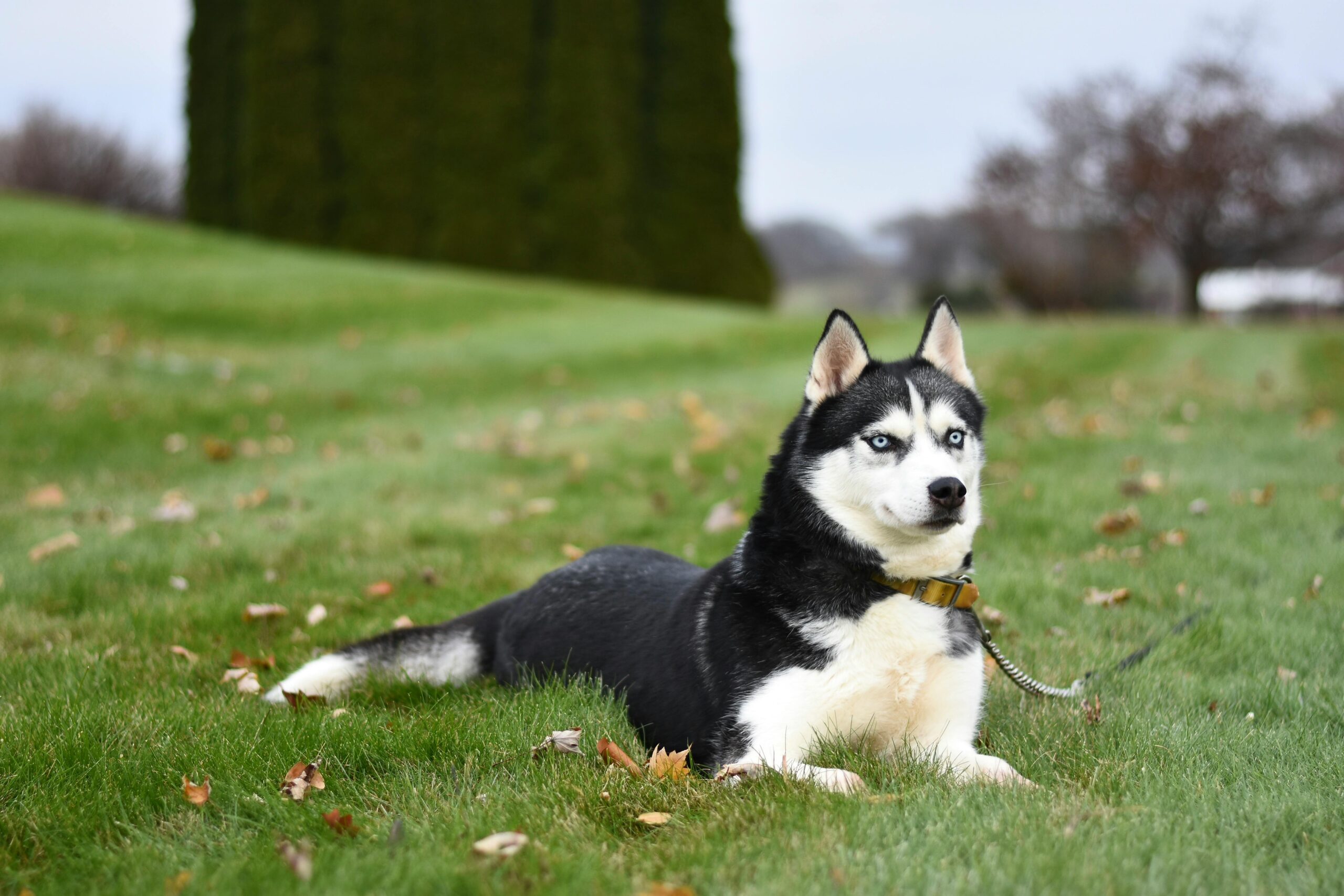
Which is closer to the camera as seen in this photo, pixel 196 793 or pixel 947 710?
pixel 196 793

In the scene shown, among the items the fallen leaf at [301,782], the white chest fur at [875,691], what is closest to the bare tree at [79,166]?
the fallen leaf at [301,782]

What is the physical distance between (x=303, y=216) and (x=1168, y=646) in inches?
1062

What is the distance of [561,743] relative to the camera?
3.19 meters

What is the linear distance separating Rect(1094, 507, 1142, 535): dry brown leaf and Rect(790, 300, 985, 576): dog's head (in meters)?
2.85

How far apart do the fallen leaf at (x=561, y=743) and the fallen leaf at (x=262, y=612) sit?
7.54ft

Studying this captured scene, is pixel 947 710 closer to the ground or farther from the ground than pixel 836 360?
closer to the ground

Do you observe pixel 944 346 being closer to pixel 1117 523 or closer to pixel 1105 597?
pixel 1105 597

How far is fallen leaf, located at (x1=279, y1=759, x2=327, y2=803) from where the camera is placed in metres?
2.90

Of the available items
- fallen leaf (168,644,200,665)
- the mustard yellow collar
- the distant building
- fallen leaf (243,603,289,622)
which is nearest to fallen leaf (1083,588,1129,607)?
the mustard yellow collar

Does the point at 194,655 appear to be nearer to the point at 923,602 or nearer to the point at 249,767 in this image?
the point at 249,767

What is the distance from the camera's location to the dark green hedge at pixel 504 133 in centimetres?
2511

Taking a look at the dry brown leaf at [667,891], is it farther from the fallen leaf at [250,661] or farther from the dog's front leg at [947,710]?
the fallen leaf at [250,661]

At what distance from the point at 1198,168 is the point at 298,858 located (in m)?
34.5

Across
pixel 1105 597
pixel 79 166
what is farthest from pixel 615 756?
pixel 79 166
